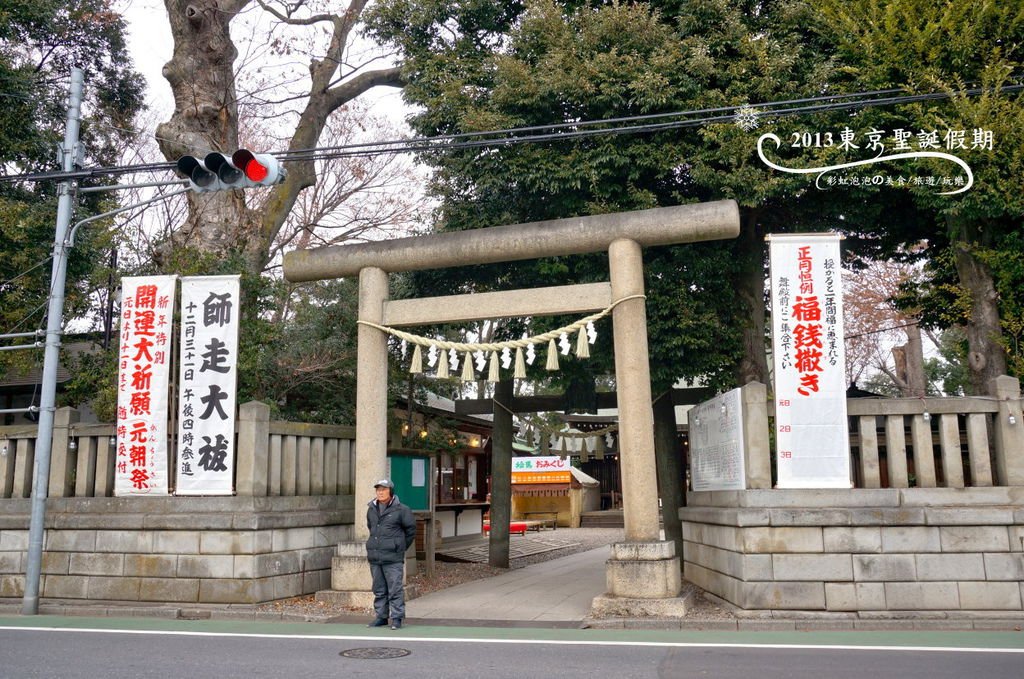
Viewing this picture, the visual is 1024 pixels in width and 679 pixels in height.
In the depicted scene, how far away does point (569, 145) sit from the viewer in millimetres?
13883

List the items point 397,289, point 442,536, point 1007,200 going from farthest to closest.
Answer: point 442,536 → point 397,289 → point 1007,200

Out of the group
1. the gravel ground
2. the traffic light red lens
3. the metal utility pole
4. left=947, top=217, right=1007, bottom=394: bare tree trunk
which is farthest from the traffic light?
left=947, top=217, right=1007, bottom=394: bare tree trunk

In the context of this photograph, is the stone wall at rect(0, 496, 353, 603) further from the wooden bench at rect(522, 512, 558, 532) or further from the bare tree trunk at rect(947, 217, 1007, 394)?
the wooden bench at rect(522, 512, 558, 532)

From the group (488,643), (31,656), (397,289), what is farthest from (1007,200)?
(31,656)

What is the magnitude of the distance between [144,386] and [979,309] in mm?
12770

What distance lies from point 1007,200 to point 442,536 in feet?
48.5

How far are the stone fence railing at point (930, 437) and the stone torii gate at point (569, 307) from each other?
4.61 ft

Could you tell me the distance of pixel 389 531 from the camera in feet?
34.2

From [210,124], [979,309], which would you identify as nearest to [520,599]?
[979,309]

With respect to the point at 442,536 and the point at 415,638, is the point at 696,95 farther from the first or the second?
the point at 442,536

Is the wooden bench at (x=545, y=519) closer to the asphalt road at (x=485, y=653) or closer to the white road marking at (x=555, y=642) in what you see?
the asphalt road at (x=485, y=653)

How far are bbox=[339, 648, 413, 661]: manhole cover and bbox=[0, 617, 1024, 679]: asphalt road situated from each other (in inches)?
0.4

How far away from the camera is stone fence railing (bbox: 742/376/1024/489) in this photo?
9984 millimetres

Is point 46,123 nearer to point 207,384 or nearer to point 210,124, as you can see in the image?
point 210,124
